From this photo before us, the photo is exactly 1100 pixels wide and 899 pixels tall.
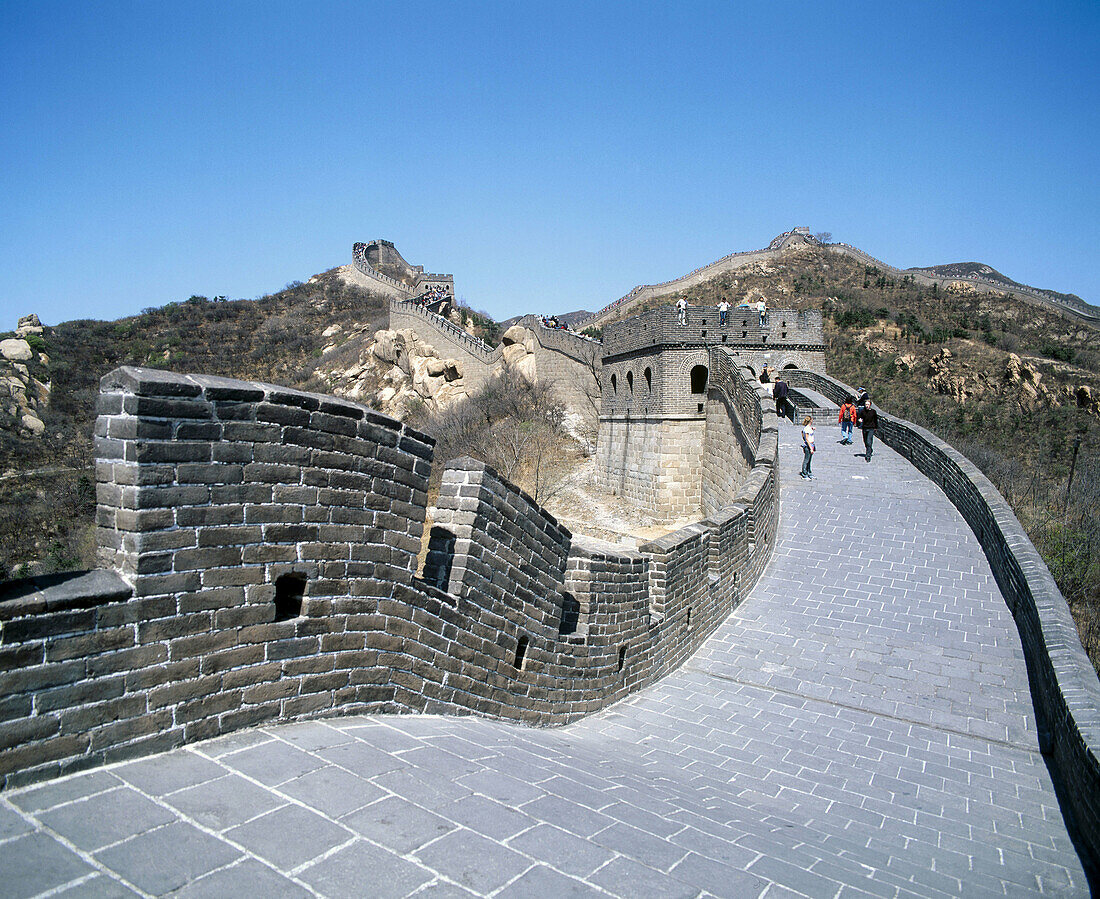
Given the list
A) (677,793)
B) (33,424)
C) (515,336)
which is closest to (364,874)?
(677,793)

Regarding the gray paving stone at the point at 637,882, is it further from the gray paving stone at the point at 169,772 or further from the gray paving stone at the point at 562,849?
the gray paving stone at the point at 169,772

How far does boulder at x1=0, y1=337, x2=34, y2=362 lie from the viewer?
33.0 m

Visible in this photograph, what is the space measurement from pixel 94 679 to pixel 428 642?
178 centimetres

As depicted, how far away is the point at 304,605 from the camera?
343 centimetres

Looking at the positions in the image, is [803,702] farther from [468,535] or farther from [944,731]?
[468,535]

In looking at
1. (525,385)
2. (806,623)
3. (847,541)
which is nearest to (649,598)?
(806,623)

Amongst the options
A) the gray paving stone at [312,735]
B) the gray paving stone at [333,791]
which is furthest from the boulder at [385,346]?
the gray paving stone at [333,791]

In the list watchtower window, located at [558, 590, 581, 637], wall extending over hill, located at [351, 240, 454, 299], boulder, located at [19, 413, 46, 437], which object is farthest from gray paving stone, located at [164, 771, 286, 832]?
wall extending over hill, located at [351, 240, 454, 299]

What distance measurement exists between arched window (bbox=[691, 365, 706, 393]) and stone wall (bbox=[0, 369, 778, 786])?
63.6ft

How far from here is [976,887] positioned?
3.78 metres

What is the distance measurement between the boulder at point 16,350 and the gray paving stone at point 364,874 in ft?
129

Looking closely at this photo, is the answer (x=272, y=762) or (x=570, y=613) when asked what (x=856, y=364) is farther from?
(x=272, y=762)

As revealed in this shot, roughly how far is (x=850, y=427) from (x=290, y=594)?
14932 mm

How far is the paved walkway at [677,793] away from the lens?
220 centimetres
